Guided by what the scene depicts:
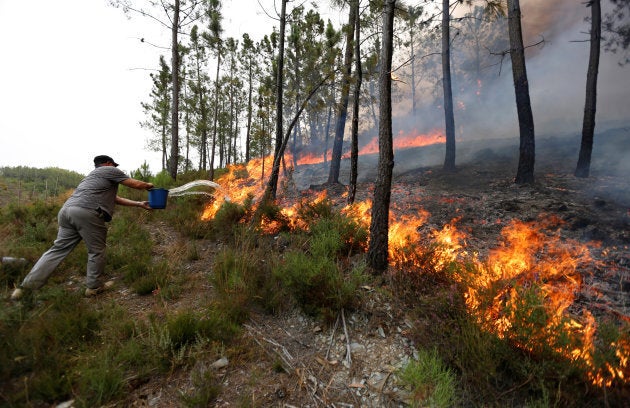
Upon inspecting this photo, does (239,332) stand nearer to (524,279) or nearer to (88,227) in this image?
(88,227)

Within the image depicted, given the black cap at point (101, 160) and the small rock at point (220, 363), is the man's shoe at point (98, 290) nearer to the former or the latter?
the black cap at point (101, 160)

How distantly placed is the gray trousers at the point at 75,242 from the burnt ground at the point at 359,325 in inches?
18.0

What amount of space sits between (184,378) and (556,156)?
56.8ft

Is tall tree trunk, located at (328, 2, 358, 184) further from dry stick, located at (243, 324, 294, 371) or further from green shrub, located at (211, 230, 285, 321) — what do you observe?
dry stick, located at (243, 324, 294, 371)

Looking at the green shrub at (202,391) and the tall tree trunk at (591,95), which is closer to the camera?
the green shrub at (202,391)

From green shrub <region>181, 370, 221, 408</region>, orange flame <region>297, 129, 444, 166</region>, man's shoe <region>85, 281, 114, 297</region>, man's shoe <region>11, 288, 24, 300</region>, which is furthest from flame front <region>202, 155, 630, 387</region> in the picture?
orange flame <region>297, 129, 444, 166</region>

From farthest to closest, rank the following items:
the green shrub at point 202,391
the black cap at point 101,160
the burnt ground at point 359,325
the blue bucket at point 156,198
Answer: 1. the black cap at point 101,160
2. the blue bucket at point 156,198
3. the burnt ground at point 359,325
4. the green shrub at point 202,391

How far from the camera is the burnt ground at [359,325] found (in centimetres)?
238

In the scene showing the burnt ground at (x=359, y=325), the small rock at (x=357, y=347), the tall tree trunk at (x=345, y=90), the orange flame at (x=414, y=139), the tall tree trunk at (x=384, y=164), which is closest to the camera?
the burnt ground at (x=359, y=325)

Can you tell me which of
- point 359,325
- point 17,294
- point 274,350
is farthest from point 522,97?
point 17,294

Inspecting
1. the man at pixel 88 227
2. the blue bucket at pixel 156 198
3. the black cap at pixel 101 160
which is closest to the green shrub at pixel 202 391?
the man at pixel 88 227

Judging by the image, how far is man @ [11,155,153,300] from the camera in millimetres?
3789

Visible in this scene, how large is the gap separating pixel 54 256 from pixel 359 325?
4575 mm

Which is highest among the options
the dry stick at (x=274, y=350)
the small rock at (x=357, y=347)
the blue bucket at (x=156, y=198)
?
the blue bucket at (x=156, y=198)
